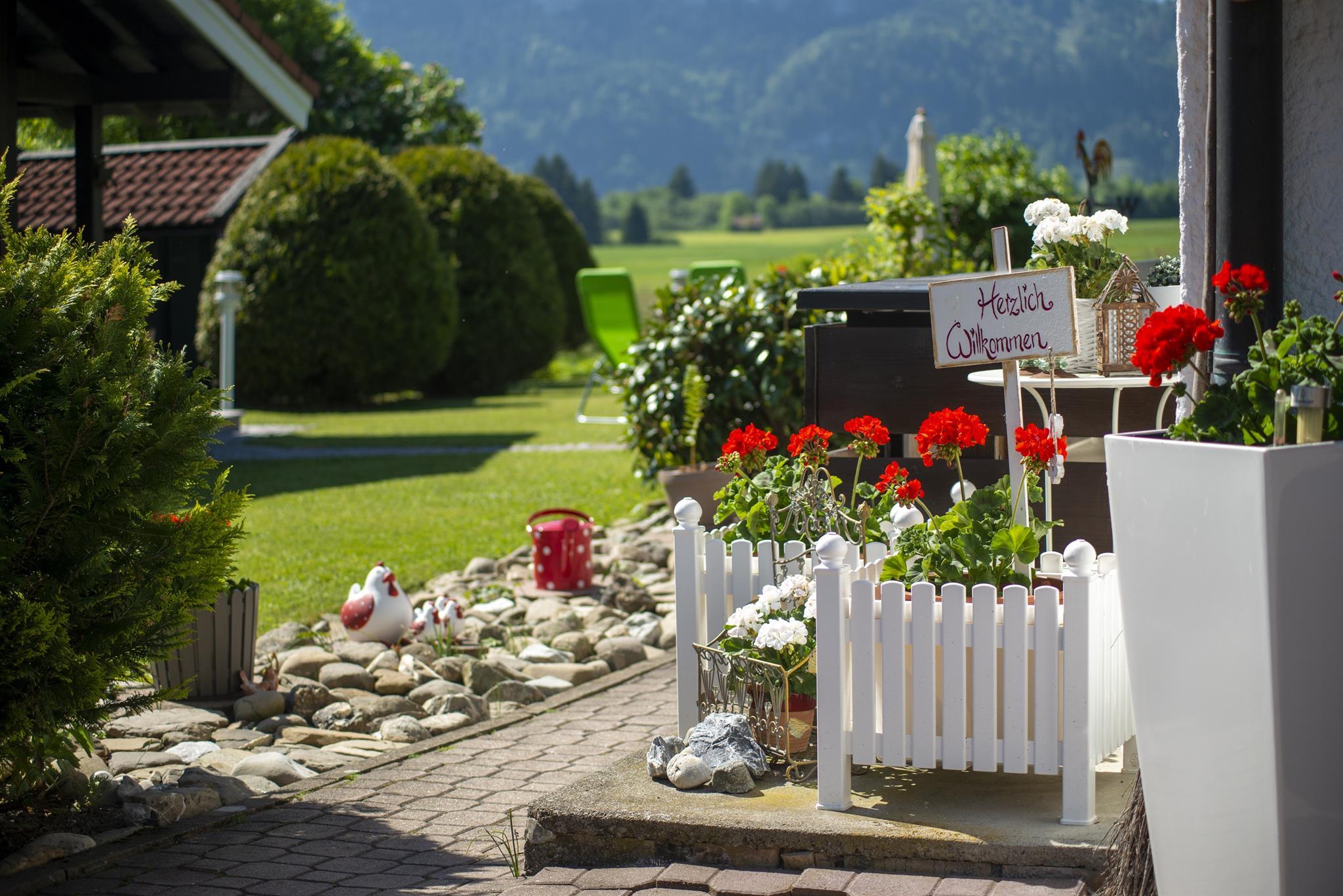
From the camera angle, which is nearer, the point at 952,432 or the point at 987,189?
the point at 952,432

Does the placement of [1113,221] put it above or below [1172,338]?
above

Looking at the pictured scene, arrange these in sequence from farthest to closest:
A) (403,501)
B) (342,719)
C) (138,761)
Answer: (403,501), (342,719), (138,761)

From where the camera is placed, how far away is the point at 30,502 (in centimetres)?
308

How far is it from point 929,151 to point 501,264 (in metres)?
9.44

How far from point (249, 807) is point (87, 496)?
101cm

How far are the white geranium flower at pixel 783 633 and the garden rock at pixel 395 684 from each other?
6.67 feet

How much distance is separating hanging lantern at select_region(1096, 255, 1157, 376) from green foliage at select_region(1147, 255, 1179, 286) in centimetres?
69

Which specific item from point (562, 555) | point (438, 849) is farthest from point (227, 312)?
point (438, 849)

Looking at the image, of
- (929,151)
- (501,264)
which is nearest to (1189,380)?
(929,151)

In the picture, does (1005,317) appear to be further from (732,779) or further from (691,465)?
(691,465)

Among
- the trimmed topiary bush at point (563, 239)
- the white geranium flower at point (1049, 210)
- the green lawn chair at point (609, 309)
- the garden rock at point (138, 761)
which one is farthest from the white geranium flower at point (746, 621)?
the trimmed topiary bush at point (563, 239)

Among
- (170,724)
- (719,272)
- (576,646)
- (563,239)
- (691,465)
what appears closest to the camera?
(170,724)

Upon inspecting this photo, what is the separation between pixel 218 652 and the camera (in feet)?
15.1

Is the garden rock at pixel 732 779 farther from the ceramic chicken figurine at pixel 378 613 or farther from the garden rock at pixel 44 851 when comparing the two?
the ceramic chicken figurine at pixel 378 613
